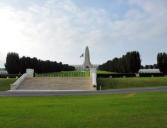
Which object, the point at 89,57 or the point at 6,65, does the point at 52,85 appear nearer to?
the point at 6,65

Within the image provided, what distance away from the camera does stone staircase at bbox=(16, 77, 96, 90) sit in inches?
1090

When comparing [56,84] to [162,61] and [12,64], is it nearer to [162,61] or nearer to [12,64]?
[12,64]

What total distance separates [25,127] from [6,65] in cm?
4739

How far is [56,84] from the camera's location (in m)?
29.7

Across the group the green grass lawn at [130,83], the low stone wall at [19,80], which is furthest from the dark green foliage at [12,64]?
the green grass lawn at [130,83]

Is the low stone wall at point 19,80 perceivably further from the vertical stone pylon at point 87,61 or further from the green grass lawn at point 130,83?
the vertical stone pylon at point 87,61

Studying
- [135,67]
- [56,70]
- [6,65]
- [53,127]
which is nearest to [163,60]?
[135,67]

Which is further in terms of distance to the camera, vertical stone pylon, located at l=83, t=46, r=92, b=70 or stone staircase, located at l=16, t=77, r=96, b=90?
vertical stone pylon, located at l=83, t=46, r=92, b=70

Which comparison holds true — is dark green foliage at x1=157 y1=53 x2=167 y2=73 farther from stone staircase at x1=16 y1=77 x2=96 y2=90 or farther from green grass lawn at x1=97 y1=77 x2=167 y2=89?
stone staircase at x1=16 y1=77 x2=96 y2=90

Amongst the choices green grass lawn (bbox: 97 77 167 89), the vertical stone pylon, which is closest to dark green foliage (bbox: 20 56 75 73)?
the vertical stone pylon

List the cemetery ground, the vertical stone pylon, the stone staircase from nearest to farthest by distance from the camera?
the stone staircase, the cemetery ground, the vertical stone pylon

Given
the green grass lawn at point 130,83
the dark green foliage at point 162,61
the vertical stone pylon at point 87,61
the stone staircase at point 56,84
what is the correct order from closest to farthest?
the stone staircase at point 56,84, the green grass lawn at point 130,83, the dark green foliage at point 162,61, the vertical stone pylon at point 87,61

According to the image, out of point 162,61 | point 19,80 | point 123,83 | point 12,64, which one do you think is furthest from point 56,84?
point 162,61

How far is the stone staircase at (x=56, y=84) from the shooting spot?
27.7 meters
